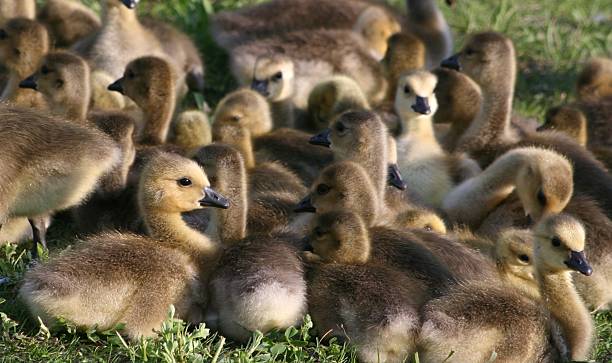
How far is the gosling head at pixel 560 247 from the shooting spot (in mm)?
4297

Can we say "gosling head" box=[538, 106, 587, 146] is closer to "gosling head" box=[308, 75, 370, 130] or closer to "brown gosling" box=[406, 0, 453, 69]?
"gosling head" box=[308, 75, 370, 130]

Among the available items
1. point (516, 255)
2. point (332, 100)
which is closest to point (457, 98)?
point (332, 100)

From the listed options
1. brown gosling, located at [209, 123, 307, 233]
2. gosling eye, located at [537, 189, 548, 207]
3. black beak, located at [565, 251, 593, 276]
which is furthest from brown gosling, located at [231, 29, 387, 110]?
black beak, located at [565, 251, 593, 276]

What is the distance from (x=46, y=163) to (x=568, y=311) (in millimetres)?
2021

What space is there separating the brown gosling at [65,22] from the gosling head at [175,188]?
2812 millimetres

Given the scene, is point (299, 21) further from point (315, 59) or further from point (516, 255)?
point (516, 255)

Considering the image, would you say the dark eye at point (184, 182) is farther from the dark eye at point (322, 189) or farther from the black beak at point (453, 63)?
the black beak at point (453, 63)

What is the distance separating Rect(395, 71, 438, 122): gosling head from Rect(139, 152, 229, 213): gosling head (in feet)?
5.36

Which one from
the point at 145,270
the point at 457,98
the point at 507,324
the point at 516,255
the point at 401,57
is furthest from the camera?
the point at 401,57

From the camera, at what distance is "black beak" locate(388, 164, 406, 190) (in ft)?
17.4

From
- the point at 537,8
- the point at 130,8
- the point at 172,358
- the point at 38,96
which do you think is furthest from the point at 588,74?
the point at 172,358

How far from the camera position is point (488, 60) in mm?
6137

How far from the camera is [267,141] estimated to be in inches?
226

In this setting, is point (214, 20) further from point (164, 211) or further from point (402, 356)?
point (402, 356)
